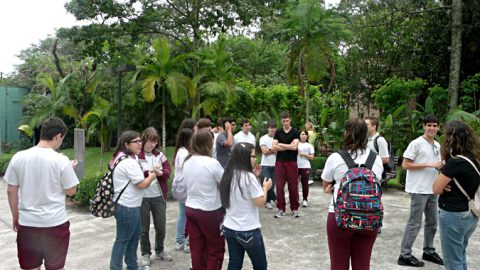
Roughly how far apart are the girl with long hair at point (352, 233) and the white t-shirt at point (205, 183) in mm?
976

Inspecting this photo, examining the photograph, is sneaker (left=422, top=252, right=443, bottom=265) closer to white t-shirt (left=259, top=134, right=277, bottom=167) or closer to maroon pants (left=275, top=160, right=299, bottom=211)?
maroon pants (left=275, top=160, right=299, bottom=211)

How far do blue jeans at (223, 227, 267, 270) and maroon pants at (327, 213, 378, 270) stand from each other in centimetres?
57

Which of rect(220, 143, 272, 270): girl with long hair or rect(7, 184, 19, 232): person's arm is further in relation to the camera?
rect(7, 184, 19, 232): person's arm

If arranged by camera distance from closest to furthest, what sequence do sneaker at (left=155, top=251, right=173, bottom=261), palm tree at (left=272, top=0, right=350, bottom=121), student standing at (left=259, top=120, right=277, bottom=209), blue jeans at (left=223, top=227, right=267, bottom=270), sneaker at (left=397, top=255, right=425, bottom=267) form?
blue jeans at (left=223, top=227, right=267, bottom=270), sneaker at (left=397, top=255, right=425, bottom=267), sneaker at (left=155, top=251, right=173, bottom=261), student standing at (left=259, top=120, right=277, bottom=209), palm tree at (left=272, top=0, right=350, bottom=121)

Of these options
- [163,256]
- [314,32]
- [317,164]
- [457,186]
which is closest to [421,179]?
[457,186]

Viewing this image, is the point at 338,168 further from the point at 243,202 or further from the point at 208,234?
the point at 208,234

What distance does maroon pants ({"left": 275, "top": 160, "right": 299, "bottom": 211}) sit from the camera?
7.18m

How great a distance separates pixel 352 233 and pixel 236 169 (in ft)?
3.39

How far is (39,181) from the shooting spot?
3512 millimetres

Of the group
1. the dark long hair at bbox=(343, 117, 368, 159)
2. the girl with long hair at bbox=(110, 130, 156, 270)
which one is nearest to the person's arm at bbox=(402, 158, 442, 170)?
the dark long hair at bbox=(343, 117, 368, 159)

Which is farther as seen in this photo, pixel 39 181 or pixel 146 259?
pixel 146 259

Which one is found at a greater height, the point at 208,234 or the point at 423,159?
the point at 423,159

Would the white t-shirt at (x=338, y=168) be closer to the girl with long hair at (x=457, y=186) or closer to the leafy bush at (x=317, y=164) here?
the girl with long hair at (x=457, y=186)

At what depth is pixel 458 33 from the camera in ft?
39.2
